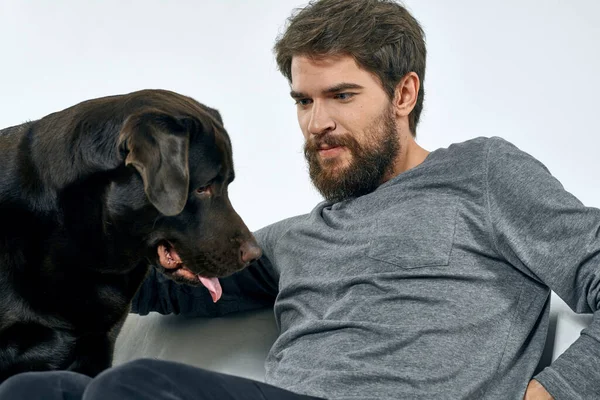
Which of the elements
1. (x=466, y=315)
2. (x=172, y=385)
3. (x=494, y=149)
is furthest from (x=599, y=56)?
(x=172, y=385)

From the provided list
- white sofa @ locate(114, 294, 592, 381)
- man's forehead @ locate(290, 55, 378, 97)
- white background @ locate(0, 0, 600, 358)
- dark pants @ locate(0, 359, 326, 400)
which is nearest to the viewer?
dark pants @ locate(0, 359, 326, 400)

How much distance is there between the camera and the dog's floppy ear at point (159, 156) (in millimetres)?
2055

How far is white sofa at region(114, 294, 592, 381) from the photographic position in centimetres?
269

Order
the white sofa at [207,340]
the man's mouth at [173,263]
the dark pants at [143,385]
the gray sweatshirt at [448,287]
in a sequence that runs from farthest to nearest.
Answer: the white sofa at [207,340], the man's mouth at [173,263], the gray sweatshirt at [448,287], the dark pants at [143,385]

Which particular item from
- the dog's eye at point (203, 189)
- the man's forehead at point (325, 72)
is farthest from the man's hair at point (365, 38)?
the dog's eye at point (203, 189)

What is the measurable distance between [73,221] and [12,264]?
6.9 inches

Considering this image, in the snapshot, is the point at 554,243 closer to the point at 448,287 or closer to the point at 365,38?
the point at 448,287

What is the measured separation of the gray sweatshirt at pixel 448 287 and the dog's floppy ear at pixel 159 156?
1.63 ft

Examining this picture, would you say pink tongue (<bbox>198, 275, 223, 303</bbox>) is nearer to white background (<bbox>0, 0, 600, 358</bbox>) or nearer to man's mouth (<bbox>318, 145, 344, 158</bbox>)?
man's mouth (<bbox>318, 145, 344, 158</bbox>)

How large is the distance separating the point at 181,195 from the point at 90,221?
1.04 ft

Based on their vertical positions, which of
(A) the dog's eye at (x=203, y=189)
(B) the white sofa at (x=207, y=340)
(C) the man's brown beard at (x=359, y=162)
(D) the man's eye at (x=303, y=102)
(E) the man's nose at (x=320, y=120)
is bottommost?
(B) the white sofa at (x=207, y=340)

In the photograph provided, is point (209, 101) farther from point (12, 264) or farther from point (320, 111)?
point (12, 264)

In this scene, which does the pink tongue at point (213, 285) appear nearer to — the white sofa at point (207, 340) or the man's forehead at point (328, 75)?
the white sofa at point (207, 340)

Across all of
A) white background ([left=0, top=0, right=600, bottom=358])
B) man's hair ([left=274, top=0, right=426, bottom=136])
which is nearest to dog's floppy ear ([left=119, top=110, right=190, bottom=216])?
man's hair ([left=274, top=0, right=426, bottom=136])
